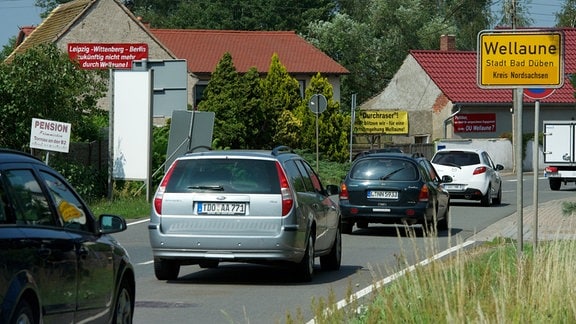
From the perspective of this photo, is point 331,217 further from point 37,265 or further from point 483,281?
point 37,265

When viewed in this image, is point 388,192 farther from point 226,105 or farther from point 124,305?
point 226,105

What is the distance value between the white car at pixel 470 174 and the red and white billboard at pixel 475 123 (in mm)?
31893

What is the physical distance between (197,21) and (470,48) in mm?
20366

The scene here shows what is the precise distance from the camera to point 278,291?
1426cm

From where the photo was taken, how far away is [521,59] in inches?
599

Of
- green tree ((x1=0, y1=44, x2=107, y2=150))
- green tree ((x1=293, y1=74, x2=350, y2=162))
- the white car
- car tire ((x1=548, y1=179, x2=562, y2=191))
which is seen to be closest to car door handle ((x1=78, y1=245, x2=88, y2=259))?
green tree ((x1=0, y1=44, x2=107, y2=150))

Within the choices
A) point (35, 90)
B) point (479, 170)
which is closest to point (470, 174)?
point (479, 170)

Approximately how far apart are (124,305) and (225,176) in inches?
202

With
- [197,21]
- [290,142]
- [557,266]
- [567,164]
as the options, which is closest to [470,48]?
[197,21]

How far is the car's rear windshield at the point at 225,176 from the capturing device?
14719 mm

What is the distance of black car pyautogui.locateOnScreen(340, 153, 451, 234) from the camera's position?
23.4 meters

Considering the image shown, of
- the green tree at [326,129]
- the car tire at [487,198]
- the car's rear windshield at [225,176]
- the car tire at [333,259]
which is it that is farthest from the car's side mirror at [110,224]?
the green tree at [326,129]

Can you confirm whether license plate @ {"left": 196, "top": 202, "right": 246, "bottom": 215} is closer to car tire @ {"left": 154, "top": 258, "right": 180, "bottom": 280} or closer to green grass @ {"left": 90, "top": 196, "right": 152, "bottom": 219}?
car tire @ {"left": 154, "top": 258, "right": 180, "bottom": 280}

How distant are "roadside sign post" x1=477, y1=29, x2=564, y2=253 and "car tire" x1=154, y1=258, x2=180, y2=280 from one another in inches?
160
